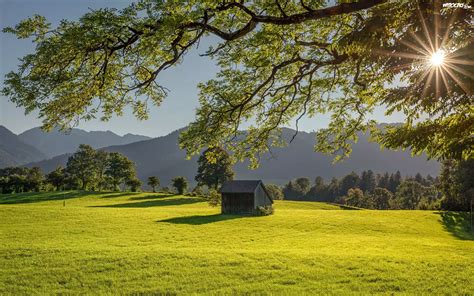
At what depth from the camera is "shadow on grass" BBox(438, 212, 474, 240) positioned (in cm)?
4294

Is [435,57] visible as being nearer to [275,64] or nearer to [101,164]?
[275,64]

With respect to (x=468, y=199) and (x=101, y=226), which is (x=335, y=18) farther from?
(x=468, y=199)

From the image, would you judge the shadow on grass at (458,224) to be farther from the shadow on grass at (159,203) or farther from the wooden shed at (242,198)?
the shadow on grass at (159,203)

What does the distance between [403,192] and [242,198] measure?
81.6 metres

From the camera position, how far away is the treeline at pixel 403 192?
63.8 metres

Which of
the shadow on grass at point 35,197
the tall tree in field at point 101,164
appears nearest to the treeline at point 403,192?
the tall tree in field at point 101,164

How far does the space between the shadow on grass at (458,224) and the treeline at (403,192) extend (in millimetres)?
5018

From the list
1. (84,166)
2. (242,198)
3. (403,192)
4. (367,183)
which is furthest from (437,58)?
(367,183)

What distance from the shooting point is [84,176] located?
3900 inches

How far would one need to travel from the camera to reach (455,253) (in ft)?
74.3

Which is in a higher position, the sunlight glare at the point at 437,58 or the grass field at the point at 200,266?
the sunlight glare at the point at 437,58

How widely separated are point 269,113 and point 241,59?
8.36 feet

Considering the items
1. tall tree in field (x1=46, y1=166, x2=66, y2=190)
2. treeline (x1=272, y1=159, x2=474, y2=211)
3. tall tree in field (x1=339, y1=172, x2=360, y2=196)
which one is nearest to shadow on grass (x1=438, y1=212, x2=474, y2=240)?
treeline (x1=272, y1=159, x2=474, y2=211)

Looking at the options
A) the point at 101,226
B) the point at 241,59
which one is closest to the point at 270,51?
the point at 241,59
